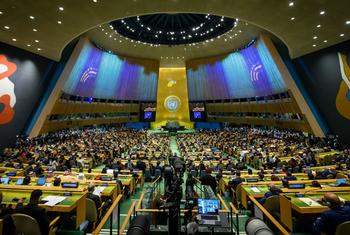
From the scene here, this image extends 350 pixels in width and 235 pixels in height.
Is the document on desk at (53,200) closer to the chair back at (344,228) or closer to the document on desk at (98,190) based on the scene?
the document on desk at (98,190)

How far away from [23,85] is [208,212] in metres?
21.9

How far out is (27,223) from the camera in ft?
10.2

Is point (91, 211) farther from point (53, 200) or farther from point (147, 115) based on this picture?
point (147, 115)

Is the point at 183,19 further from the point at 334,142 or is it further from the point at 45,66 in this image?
the point at 334,142

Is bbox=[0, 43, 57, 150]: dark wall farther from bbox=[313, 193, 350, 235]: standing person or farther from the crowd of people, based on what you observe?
bbox=[313, 193, 350, 235]: standing person

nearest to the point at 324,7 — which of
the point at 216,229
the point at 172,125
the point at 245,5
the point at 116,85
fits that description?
the point at 245,5

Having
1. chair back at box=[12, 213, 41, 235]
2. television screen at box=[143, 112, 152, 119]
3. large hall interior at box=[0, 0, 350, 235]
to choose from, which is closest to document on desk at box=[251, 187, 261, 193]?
large hall interior at box=[0, 0, 350, 235]

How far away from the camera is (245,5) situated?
45.9ft

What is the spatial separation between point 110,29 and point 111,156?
54.1 feet

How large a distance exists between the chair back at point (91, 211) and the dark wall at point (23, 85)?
17.5 meters

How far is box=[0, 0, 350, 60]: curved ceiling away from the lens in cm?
1271

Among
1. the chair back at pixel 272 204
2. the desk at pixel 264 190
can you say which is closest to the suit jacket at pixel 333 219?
the chair back at pixel 272 204

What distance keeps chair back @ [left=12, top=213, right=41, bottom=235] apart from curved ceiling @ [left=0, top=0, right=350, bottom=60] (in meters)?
13.5

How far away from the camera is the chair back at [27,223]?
310 centimetres
